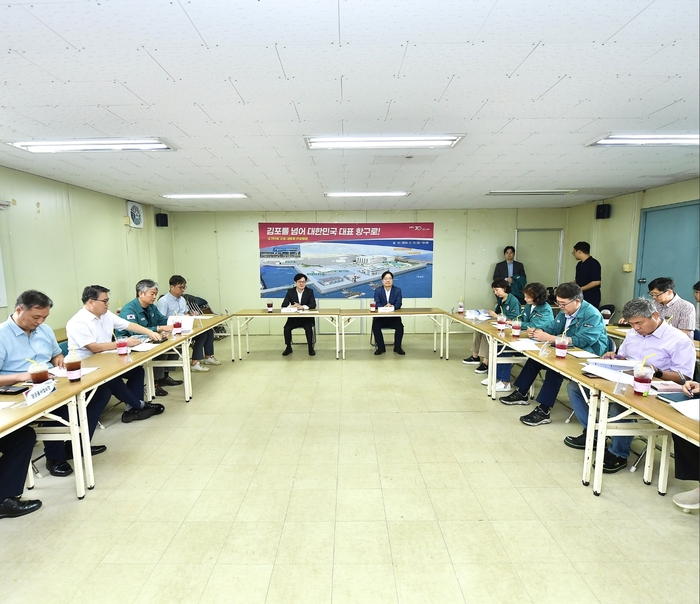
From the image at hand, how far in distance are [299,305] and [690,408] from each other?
14.5ft

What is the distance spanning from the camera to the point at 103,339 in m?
3.08

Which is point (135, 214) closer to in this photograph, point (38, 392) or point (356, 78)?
point (38, 392)

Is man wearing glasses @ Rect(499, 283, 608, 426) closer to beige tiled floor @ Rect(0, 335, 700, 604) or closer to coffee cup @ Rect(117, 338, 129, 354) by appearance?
beige tiled floor @ Rect(0, 335, 700, 604)

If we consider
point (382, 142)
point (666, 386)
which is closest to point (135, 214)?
point (382, 142)

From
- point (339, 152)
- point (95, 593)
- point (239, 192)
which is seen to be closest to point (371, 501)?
point (95, 593)

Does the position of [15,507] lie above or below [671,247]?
below

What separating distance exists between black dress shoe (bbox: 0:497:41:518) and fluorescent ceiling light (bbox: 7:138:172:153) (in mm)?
2514

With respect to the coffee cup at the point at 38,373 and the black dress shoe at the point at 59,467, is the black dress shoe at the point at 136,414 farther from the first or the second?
the coffee cup at the point at 38,373

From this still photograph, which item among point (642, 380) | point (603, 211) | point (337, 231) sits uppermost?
point (337, 231)

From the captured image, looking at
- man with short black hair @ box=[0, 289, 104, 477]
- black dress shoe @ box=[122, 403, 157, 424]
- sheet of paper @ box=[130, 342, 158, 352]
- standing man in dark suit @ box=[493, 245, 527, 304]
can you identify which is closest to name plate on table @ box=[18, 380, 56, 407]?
man with short black hair @ box=[0, 289, 104, 477]

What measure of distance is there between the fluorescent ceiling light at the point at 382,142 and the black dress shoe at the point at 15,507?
2.95 metres

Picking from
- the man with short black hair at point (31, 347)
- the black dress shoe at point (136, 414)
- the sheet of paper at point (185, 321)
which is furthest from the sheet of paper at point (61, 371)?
the sheet of paper at point (185, 321)

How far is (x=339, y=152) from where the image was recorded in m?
3.09

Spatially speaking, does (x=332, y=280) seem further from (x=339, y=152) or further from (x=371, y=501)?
(x=371, y=501)
